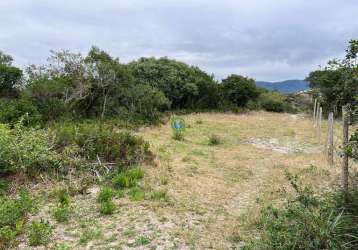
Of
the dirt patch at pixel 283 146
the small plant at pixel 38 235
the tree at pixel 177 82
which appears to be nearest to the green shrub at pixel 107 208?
the small plant at pixel 38 235

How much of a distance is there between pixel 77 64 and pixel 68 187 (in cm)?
1084

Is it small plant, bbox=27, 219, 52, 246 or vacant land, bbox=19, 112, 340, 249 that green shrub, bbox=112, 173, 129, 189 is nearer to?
vacant land, bbox=19, 112, 340, 249

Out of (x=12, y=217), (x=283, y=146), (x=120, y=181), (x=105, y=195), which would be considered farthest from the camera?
(x=283, y=146)

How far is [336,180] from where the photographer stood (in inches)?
315

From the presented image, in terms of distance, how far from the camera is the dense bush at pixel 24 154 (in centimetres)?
764

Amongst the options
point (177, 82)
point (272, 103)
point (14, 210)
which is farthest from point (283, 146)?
point (272, 103)

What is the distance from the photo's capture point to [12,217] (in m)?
5.60

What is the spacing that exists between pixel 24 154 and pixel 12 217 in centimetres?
238

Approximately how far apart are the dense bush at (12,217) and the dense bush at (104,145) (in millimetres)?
2332

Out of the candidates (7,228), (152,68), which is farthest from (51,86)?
(152,68)

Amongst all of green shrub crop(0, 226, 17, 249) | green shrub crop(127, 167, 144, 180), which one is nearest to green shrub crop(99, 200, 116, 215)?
green shrub crop(0, 226, 17, 249)

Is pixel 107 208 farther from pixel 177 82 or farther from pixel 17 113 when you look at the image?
pixel 177 82

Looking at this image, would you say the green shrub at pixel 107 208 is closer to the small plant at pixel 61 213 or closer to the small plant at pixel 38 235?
the small plant at pixel 61 213

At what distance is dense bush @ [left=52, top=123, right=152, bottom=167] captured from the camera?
28.9ft
